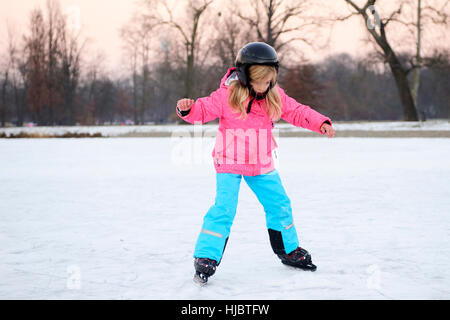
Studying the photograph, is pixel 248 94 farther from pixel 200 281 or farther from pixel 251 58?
pixel 200 281

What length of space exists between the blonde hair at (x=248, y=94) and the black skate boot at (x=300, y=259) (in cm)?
87

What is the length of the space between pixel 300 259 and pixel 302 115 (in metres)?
0.88

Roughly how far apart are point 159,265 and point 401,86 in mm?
20450

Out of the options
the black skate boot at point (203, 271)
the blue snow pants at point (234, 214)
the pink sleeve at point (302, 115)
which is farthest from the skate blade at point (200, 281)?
the pink sleeve at point (302, 115)

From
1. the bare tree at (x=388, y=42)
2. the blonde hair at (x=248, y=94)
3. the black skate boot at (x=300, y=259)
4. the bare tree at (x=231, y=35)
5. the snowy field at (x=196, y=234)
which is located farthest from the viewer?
the bare tree at (x=231, y=35)

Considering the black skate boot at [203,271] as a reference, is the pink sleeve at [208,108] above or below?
above

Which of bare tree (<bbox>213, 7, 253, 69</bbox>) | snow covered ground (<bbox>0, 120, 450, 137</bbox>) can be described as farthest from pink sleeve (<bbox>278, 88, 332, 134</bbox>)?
bare tree (<bbox>213, 7, 253, 69</bbox>)

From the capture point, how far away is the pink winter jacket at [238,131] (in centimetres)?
262

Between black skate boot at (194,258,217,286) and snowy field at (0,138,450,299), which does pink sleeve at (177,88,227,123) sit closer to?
black skate boot at (194,258,217,286)

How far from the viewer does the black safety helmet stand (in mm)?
2545

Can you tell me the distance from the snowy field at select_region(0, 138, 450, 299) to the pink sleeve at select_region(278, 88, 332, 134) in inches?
35.3

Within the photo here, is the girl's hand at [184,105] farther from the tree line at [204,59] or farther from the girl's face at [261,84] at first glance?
the tree line at [204,59]

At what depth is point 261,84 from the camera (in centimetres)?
258

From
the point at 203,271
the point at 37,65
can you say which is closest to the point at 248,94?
the point at 203,271
